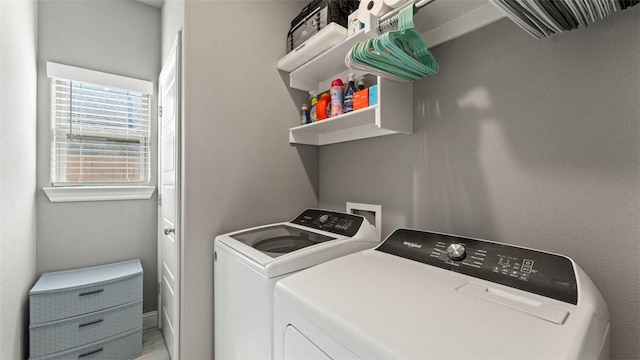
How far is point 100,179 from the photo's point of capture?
7.29ft

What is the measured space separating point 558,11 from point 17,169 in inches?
103

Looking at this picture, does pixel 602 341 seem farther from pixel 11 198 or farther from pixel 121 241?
pixel 121 241

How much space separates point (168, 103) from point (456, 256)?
218 centimetres

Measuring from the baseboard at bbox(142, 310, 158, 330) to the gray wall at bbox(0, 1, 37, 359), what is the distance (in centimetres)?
72

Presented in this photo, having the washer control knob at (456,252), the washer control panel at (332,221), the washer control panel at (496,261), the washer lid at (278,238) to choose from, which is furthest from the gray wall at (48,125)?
the washer control knob at (456,252)

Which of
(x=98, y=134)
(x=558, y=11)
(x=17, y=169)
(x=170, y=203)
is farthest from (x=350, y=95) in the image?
(x=98, y=134)

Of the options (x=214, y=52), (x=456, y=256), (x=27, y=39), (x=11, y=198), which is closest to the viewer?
(x=456, y=256)

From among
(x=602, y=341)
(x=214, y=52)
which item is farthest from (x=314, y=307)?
(x=214, y=52)

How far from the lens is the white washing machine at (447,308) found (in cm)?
53

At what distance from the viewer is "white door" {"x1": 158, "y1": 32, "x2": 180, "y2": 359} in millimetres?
1573

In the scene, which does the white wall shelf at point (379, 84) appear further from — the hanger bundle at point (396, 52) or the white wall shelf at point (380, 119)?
the hanger bundle at point (396, 52)

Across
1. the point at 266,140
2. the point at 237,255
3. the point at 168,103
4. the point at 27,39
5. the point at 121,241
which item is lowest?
the point at 121,241

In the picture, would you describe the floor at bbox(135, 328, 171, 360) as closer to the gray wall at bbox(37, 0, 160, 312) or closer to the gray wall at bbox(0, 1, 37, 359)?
the gray wall at bbox(37, 0, 160, 312)

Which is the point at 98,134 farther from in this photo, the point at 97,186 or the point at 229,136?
the point at 229,136
